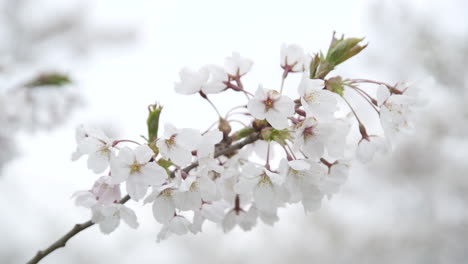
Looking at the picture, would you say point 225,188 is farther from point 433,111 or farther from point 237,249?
point 237,249

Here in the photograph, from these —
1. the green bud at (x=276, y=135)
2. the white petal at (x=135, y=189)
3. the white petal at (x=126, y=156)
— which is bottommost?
the white petal at (x=135, y=189)

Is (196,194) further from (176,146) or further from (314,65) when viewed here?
(314,65)

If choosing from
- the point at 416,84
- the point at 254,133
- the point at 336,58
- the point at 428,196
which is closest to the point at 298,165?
the point at 254,133

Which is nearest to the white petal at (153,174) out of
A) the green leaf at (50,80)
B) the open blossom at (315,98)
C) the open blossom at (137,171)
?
the open blossom at (137,171)

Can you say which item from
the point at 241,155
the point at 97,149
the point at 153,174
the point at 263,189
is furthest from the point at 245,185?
the point at 97,149

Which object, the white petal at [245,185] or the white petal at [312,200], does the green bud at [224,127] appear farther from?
the white petal at [312,200]

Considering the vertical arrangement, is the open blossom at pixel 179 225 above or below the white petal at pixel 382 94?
below
